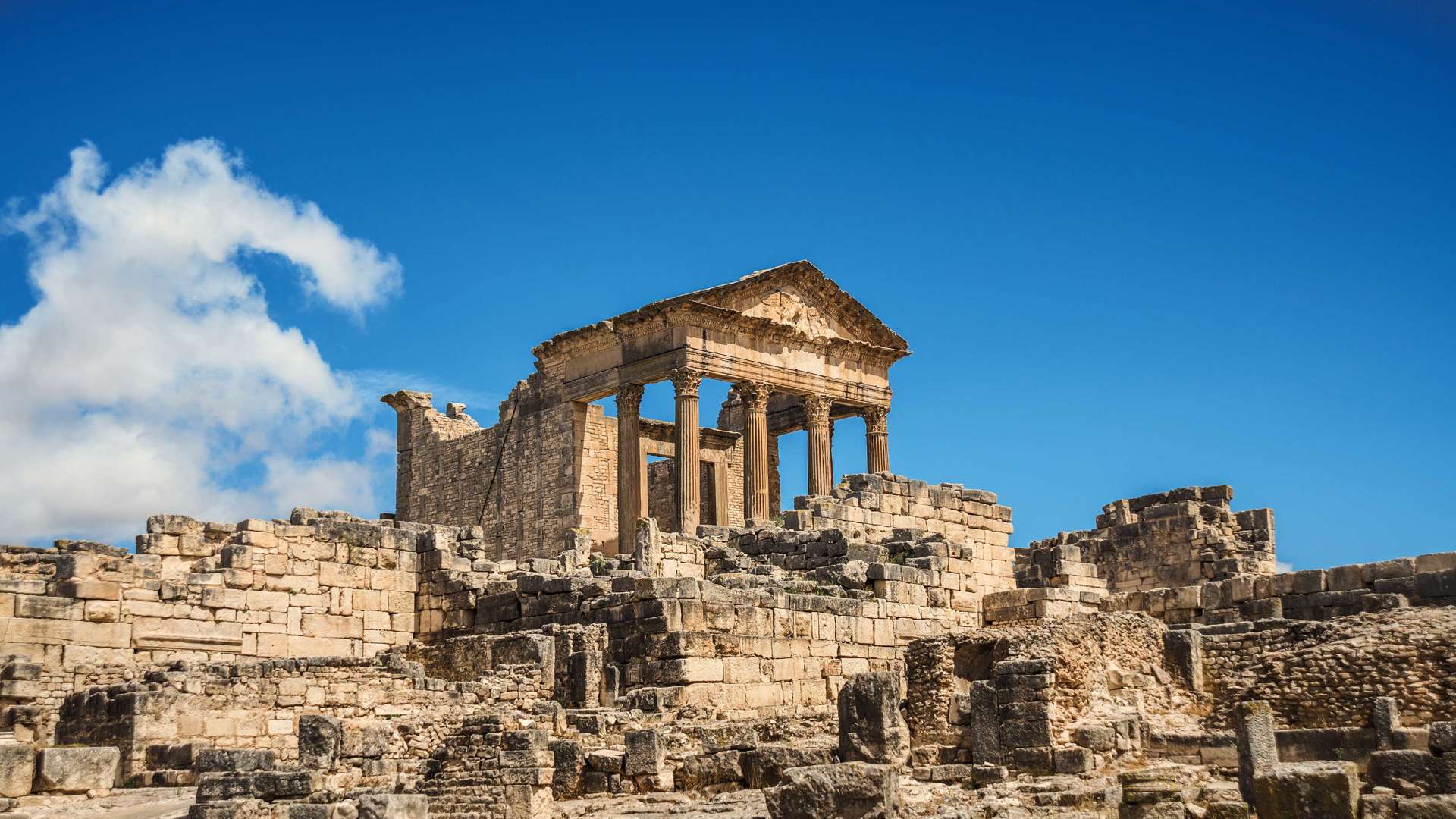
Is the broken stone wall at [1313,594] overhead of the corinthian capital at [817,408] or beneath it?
beneath

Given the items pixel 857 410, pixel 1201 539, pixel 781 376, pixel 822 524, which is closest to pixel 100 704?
pixel 822 524

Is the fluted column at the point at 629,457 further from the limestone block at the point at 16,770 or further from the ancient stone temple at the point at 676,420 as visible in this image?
the limestone block at the point at 16,770

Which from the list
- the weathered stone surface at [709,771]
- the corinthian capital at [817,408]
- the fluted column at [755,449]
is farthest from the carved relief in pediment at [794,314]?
the weathered stone surface at [709,771]

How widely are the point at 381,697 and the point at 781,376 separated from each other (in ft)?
62.8

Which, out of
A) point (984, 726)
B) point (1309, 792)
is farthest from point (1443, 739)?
point (984, 726)

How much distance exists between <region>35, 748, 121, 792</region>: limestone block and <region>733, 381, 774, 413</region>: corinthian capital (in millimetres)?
21181

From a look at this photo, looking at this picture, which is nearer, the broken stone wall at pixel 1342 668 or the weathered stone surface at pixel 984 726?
the weathered stone surface at pixel 984 726

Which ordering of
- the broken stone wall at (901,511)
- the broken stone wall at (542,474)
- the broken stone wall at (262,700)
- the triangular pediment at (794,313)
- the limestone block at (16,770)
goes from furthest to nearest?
the broken stone wall at (542,474)
the triangular pediment at (794,313)
the broken stone wall at (901,511)
the broken stone wall at (262,700)
the limestone block at (16,770)

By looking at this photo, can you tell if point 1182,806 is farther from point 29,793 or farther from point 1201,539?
point 1201,539

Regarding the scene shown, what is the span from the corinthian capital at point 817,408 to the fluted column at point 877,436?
1.23m

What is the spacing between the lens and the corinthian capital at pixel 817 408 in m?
33.8

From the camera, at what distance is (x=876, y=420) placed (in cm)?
3481

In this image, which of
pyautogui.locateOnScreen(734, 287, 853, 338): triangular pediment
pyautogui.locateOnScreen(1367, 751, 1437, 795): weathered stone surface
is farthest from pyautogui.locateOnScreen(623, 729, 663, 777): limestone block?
pyautogui.locateOnScreen(734, 287, 853, 338): triangular pediment

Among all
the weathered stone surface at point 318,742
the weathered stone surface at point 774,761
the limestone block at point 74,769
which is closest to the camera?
the limestone block at point 74,769
